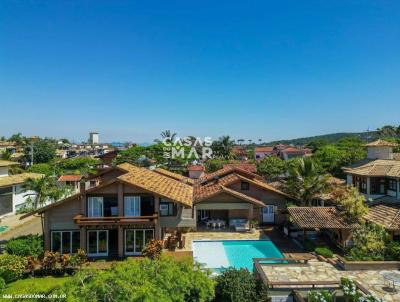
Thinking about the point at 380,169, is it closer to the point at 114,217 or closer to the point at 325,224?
the point at 325,224

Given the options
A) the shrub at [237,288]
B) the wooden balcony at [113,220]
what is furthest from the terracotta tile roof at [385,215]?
the wooden balcony at [113,220]

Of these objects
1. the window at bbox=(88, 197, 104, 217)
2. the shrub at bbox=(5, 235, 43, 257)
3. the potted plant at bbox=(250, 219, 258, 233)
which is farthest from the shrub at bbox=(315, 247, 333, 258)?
the shrub at bbox=(5, 235, 43, 257)

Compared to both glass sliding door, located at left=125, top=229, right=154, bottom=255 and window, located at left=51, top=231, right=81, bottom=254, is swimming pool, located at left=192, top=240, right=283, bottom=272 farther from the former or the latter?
window, located at left=51, top=231, right=81, bottom=254

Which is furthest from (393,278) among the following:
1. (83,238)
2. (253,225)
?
(83,238)

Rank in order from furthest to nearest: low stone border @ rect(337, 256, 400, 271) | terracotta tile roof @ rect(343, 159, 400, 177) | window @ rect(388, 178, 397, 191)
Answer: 1. terracotta tile roof @ rect(343, 159, 400, 177)
2. window @ rect(388, 178, 397, 191)
3. low stone border @ rect(337, 256, 400, 271)

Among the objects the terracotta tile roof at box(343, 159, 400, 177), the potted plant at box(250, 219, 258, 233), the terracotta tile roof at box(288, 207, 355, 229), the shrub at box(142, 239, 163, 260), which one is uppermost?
the terracotta tile roof at box(343, 159, 400, 177)

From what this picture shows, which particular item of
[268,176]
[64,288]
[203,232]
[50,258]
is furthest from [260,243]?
[268,176]

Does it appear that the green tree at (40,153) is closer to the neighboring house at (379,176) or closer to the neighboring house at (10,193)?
the neighboring house at (10,193)
